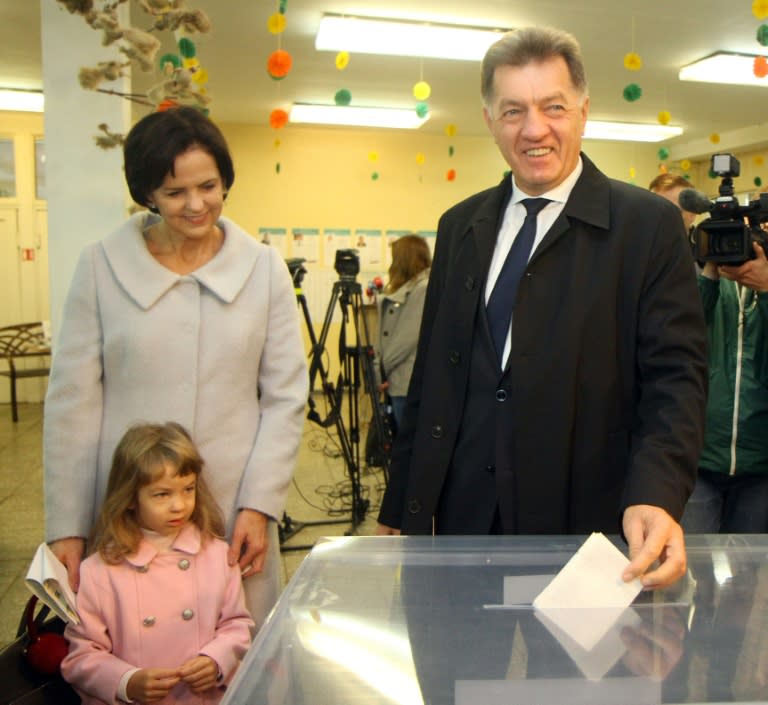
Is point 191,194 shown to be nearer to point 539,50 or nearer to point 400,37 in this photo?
point 539,50

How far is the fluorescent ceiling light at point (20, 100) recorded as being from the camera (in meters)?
6.63

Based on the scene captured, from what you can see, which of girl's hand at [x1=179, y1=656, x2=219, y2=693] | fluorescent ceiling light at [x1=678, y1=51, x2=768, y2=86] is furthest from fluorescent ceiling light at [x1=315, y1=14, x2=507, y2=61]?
girl's hand at [x1=179, y1=656, x2=219, y2=693]

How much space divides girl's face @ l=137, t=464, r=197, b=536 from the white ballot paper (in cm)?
81

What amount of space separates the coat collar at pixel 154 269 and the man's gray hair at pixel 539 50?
588mm

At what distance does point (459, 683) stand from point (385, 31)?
186 inches

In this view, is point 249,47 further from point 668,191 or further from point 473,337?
point 473,337

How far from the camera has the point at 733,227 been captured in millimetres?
1805

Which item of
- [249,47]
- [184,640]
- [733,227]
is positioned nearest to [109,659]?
[184,640]

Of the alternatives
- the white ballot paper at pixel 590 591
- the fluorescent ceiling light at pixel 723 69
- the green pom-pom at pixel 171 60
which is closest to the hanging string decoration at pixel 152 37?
the green pom-pom at pixel 171 60

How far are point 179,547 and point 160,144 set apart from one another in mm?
734

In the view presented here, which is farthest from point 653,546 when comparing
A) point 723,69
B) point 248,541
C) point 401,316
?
point 723,69

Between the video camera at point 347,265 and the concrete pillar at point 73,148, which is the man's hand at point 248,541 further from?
the video camera at point 347,265

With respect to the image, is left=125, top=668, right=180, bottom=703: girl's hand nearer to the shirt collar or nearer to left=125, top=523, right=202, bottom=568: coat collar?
left=125, top=523, right=202, bottom=568: coat collar

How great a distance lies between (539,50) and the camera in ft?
4.05
